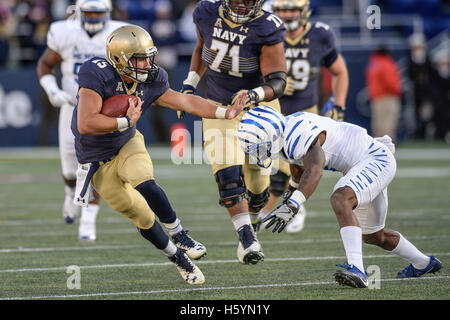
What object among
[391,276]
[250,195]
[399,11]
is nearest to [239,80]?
[250,195]

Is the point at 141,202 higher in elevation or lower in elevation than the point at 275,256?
higher

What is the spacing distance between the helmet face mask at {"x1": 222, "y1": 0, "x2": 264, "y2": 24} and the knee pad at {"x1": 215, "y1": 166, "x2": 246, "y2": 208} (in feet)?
3.44

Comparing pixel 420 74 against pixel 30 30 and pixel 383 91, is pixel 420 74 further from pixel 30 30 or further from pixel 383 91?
pixel 30 30

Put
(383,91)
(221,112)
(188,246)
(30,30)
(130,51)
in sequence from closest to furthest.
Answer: (130,51), (188,246), (221,112), (383,91), (30,30)

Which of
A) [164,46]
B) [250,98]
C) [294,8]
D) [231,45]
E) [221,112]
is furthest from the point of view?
[164,46]

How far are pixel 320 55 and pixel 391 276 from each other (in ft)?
9.80

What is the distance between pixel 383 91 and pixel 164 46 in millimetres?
4200

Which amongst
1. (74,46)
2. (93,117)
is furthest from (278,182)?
(93,117)

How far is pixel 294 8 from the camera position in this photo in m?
7.74

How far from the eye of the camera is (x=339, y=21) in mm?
18656

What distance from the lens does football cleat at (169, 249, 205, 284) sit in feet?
17.6

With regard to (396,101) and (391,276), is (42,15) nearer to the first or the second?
(396,101)

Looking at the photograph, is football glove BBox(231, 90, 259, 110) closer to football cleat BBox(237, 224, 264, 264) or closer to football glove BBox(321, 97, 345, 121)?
football cleat BBox(237, 224, 264, 264)

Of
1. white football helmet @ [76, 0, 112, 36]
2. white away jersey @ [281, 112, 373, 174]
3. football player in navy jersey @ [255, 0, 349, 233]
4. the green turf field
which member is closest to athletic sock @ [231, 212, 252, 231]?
the green turf field
